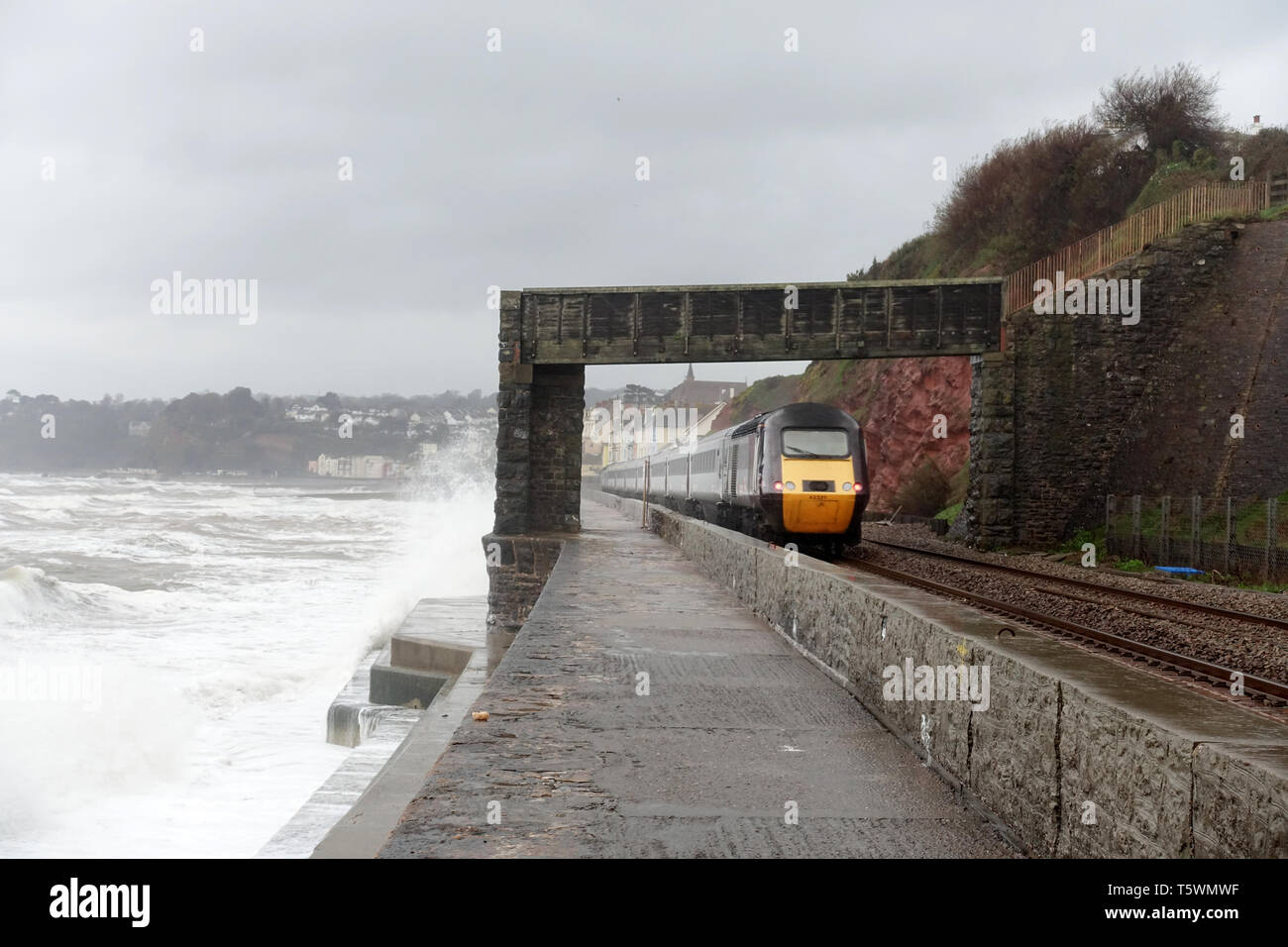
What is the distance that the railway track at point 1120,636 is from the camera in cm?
872

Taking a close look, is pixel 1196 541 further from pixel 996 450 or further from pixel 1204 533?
pixel 996 450

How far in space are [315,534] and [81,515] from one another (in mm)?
16750

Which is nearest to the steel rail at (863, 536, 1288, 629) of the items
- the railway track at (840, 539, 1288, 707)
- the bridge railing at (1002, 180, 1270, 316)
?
the railway track at (840, 539, 1288, 707)

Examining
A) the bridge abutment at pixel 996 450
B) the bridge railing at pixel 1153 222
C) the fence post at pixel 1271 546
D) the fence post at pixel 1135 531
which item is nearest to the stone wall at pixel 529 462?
the bridge abutment at pixel 996 450

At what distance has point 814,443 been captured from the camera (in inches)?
840

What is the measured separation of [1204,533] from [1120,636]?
10776 mm

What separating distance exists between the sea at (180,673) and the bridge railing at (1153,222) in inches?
698

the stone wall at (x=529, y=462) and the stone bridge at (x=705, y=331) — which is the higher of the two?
the stone bridge at (x=705, y=331)

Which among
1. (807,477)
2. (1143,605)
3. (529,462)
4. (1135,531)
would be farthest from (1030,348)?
(529,462)

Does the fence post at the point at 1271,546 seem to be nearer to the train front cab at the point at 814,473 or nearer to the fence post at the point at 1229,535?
the fence post at the point at 1229,535

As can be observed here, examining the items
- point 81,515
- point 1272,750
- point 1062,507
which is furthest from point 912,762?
point 81,515
